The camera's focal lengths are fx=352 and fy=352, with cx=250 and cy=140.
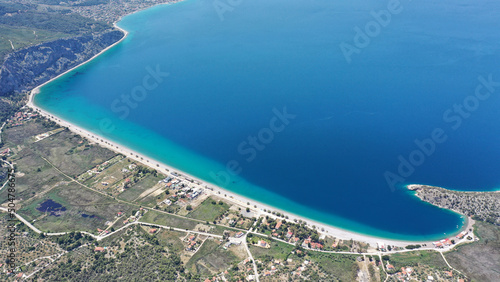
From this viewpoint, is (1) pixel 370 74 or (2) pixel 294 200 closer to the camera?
(2) pixel 294 200

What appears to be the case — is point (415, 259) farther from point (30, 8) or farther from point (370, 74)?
point (30, 8)

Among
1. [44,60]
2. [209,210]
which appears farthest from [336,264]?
[44,60]

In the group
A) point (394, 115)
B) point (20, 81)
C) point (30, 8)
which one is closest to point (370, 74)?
point (394, 115)

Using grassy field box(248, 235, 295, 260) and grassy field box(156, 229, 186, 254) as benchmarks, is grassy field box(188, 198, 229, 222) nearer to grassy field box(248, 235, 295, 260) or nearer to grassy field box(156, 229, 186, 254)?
grassy field box(156, 229, 186, 254)

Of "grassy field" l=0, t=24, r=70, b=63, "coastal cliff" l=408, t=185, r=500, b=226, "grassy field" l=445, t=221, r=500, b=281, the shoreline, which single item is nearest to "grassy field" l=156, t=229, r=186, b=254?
the shoreline

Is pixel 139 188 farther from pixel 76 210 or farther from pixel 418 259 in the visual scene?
pixel 418 259
